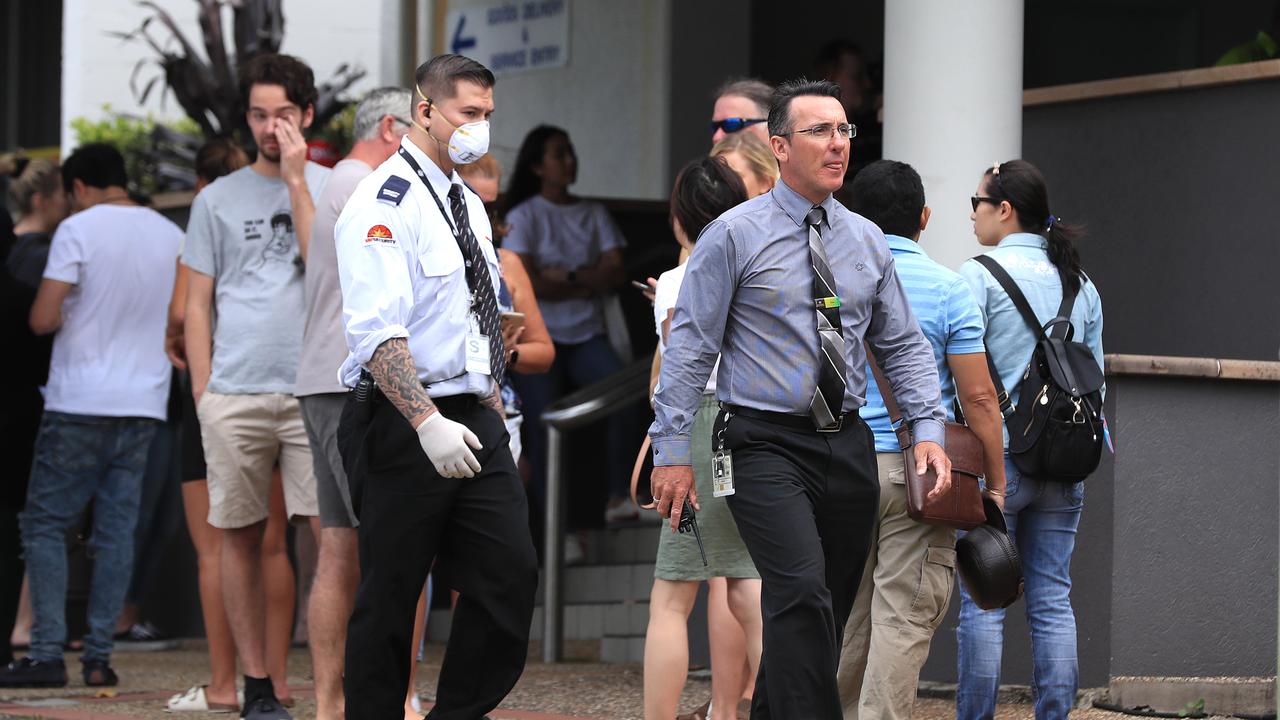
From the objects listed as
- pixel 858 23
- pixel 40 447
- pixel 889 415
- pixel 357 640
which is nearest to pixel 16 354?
pixel 40 447

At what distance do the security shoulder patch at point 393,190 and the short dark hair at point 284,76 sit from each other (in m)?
1.51

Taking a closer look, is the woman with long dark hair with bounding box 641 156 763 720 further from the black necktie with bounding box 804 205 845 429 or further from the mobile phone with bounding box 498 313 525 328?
the black necktie with bounding box 804 205 845 429

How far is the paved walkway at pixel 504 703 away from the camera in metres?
7.14

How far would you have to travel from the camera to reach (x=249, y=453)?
674 centimetres

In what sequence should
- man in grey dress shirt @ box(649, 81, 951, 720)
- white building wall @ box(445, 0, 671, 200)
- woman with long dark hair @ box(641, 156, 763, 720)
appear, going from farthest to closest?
white building wall @ box(445, 0, 671, 200)
woman with long dark hair @ box(641, 156, 763, 720)
man in grey dress shirt @ box(649, 81, 951, 720)

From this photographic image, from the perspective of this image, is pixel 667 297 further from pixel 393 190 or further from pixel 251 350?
pixel 251 350

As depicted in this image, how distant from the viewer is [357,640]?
516 cm

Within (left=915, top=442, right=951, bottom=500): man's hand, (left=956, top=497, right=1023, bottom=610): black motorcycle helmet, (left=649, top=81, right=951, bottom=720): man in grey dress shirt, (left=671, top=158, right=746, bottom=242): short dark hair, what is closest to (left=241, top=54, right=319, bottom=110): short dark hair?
(left=671, top=158, right=746, bottom=242): short dark hair

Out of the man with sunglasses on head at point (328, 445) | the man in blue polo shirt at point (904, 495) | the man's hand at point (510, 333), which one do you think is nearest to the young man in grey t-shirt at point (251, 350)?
the man with sunglasses on head at point (328, 445)

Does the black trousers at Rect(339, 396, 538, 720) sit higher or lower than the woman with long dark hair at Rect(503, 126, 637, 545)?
lower

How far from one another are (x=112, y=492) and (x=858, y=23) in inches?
298

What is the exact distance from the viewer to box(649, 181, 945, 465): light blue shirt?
199 inches

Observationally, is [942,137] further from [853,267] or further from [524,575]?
[524,575]

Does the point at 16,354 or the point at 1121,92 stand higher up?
the point at 1121,92
